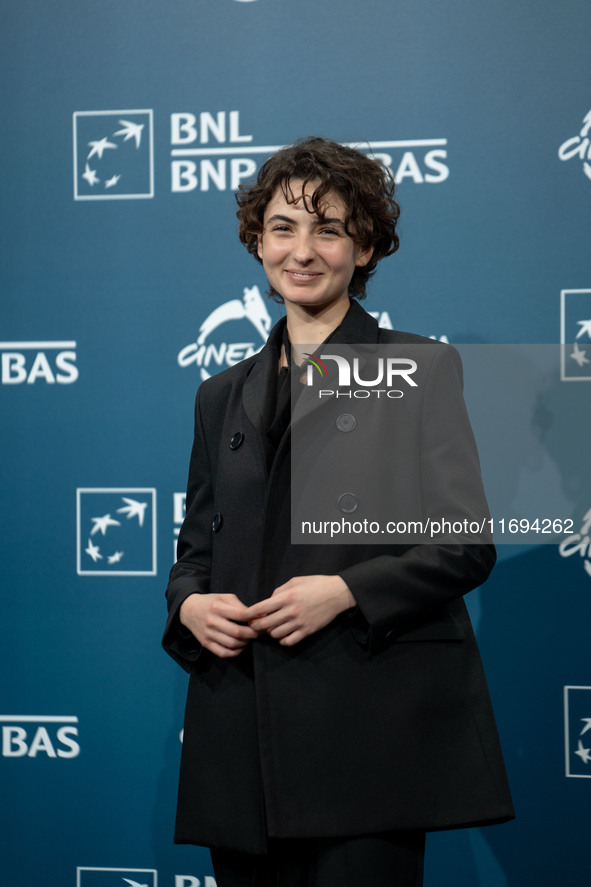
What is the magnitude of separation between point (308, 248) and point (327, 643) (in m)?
0.60

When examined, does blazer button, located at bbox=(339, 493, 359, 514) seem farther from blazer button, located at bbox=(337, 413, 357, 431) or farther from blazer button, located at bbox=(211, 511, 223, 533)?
blazer button, located at bbox=(211, 511, 223, 533)

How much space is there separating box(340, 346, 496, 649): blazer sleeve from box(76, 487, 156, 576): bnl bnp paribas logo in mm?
1058

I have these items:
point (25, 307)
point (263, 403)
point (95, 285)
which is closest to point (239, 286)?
point (95, 285)

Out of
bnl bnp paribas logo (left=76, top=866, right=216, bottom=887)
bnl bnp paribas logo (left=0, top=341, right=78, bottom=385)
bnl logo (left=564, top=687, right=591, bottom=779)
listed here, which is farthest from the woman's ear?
bnl bnp paribas logo (left=76, top=866, right=216, bottom=887)

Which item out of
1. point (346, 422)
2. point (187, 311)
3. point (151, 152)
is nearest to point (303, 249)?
point (346, 422)

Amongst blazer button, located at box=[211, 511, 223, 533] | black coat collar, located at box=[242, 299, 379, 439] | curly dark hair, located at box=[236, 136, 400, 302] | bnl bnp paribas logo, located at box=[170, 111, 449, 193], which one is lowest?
blazer button, located at box=[211, 511, 223, 533]

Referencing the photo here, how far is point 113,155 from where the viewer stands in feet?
7.48

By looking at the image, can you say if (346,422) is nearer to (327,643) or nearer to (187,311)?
(327,643)

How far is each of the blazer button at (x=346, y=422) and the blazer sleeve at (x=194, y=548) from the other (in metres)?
0.29

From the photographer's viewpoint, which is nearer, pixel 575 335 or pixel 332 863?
pixel 332 863

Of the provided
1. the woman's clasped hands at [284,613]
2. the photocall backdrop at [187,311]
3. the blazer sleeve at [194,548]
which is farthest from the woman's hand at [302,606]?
the photocall backdrop at [187,311]

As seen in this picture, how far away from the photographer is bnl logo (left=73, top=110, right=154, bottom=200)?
2266 millimetres

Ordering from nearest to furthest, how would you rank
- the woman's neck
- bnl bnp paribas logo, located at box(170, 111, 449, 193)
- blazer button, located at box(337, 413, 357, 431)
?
1. blazer button, located at box(337, 413, 357, 431)
2. the woman's neck
3. bnl bnp paribas logo, located at box(170, 111, 449, 193)

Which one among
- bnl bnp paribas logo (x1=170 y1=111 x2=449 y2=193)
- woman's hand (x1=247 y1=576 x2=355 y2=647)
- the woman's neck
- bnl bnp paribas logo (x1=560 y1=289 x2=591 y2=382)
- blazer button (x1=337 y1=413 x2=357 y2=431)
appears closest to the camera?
woman's hand (x1=247 y1=576 x2=355 y2=647)
